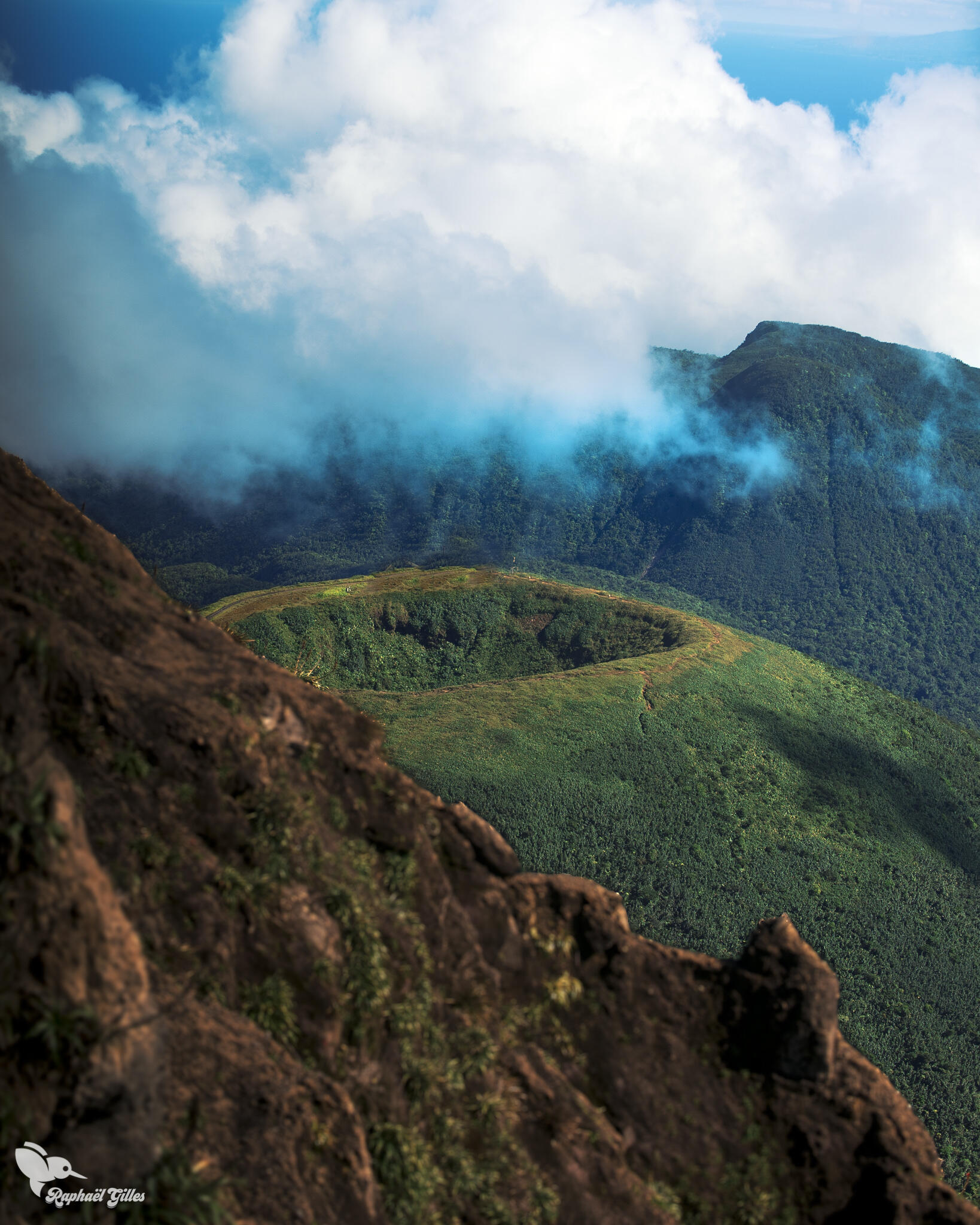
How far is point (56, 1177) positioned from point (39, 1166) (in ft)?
0.95

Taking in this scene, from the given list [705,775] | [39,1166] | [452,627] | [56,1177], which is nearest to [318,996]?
[56,1177]

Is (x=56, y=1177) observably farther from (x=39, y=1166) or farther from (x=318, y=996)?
(x=318, y=996)

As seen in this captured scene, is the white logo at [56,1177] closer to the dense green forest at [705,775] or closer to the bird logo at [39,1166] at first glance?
the bird logo at [39,1166]

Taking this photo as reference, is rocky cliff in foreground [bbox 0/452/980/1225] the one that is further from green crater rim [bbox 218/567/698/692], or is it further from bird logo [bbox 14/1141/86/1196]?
green crater rim [bbox 218/567/698/692]

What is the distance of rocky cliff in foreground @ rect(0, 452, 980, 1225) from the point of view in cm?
1404

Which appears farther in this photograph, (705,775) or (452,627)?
(452,627)

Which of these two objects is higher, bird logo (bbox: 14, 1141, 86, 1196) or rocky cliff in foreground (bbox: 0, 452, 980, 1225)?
rocky cliff in foreground (bbox: 0, 452, 980, 1225)

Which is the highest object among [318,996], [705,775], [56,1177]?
[705,775]

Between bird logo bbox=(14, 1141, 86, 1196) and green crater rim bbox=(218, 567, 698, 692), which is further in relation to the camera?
green crater rim bbox=(218, 567, 698, 692)

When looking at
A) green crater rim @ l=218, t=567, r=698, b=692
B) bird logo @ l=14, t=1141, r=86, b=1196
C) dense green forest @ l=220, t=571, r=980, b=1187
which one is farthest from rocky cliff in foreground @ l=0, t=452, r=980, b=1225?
green crater rim @ l=218, t=567, r=698, b=692

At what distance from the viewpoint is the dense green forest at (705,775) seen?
98125mm

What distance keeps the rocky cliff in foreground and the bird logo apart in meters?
0.10

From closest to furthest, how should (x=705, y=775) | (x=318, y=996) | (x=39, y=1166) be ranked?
1. (x=39, y=1166)
2. (x=318, y=996)
3. (x=705, y=775)

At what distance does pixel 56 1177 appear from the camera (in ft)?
43.7
